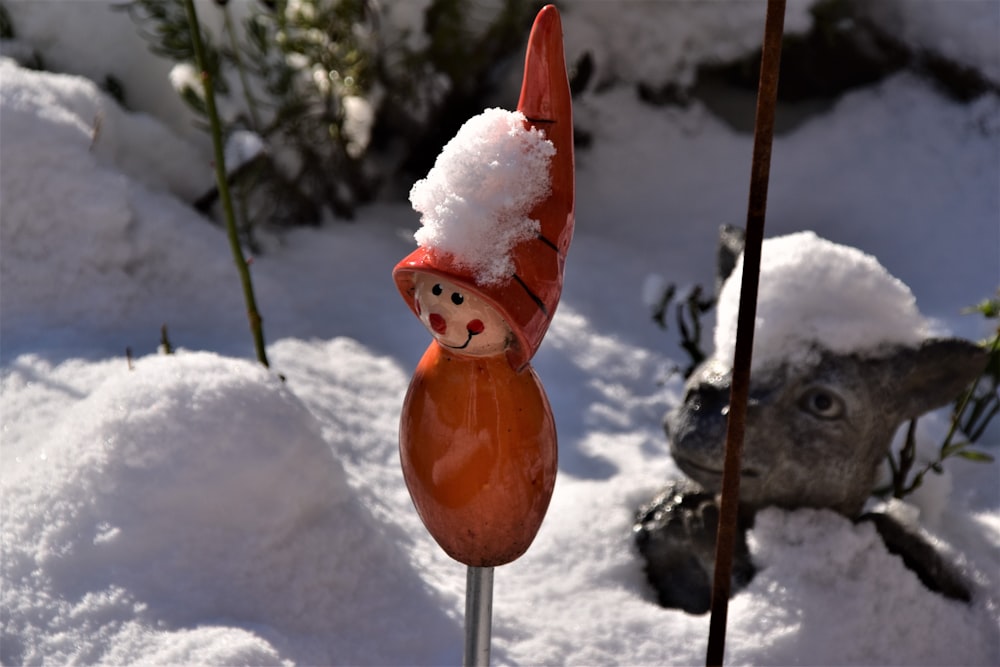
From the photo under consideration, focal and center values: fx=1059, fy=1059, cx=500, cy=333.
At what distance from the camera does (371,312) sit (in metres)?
2.46

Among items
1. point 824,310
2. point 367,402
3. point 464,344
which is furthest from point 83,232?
point 824,310

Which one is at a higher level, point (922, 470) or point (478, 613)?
point (922, 470)

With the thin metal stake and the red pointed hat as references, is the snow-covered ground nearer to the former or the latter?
the thin metal stake

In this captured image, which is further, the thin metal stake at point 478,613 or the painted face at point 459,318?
the thin metal stake at point 478,613

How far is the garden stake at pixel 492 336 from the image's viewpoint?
1.12 m

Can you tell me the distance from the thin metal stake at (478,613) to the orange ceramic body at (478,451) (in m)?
0.02

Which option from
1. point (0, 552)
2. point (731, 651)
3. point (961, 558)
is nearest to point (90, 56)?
point (0, 552)

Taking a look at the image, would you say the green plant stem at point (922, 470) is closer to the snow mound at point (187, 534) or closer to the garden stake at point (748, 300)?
the garden stake at point (748, 300)

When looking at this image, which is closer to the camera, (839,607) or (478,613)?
(478,613)

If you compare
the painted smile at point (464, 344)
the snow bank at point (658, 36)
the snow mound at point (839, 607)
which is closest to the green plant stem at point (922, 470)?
the snow mound at point (839, 607)

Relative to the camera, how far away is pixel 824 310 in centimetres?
168

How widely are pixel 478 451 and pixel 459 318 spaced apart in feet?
0.51

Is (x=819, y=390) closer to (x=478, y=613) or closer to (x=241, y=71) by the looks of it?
(x=478, y=613)

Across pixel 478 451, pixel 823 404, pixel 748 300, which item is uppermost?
pixel 823 404
